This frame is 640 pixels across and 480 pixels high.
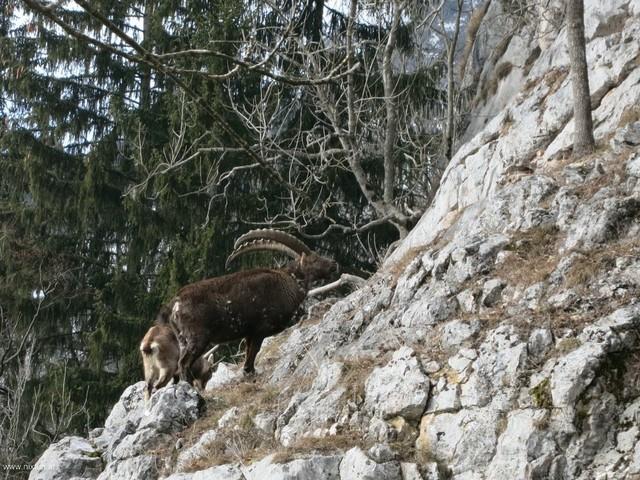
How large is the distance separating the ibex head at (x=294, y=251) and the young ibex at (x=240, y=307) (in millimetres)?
16

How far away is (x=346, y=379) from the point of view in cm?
1031

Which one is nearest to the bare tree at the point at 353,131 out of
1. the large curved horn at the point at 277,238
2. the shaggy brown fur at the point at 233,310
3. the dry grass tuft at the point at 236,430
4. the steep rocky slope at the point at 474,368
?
the large curved horn at the point at 277,238

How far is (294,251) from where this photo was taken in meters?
14.8

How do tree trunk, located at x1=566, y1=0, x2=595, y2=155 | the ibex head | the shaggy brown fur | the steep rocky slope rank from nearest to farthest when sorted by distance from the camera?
the steep rocky slope
the shaggy brown fur
tree trunk, located at x1=566, y1=0, x2=595, y2=155
the ibex head

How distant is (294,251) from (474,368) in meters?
5.91

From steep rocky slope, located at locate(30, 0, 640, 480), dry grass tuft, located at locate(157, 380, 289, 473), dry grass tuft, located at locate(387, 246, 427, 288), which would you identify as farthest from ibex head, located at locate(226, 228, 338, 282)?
dry grass tuft, located at locate(157, 380, 289, 473)

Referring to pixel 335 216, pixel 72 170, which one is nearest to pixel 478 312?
pixel 335 216

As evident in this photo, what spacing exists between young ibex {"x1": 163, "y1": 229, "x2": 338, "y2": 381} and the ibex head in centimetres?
2

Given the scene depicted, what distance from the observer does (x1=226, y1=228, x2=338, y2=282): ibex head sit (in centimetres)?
1448

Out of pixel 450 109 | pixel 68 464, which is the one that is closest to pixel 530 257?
pixel 68 464

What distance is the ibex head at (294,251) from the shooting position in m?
14.5

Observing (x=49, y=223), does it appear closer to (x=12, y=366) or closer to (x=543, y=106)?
(x=12, y=366)

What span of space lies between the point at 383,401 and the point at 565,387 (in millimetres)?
1870

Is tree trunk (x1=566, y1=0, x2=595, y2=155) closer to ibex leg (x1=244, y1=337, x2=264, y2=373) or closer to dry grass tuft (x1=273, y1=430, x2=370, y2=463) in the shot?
ibex leg (x1=244, y1=337, x2=264, y2=373)
